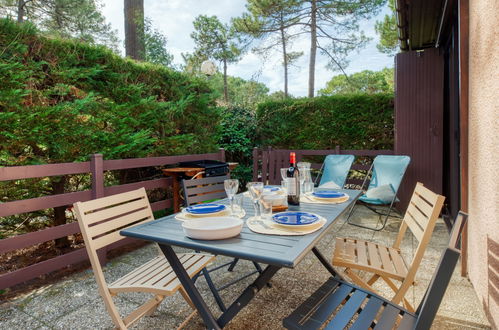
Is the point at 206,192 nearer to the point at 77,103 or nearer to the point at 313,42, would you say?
the point at 77,103

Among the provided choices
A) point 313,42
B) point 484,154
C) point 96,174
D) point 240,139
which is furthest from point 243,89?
point 484,154

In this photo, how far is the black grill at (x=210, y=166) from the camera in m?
3.84

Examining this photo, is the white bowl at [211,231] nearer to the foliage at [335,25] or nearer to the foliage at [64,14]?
the foliage at [64,14]

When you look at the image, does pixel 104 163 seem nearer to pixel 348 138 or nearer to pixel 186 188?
pixel 186 188

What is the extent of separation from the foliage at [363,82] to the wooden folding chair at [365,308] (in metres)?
11.7

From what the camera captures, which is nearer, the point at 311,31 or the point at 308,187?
the point at 308,187

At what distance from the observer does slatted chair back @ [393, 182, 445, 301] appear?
139 centimetres

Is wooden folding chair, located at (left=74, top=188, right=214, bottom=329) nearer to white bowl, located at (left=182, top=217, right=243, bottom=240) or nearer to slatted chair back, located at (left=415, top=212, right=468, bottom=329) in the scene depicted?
white bowl, located at (left=182, top=217, right=243, bottom=240)

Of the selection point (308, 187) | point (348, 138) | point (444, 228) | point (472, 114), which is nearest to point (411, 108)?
point (348, 138)

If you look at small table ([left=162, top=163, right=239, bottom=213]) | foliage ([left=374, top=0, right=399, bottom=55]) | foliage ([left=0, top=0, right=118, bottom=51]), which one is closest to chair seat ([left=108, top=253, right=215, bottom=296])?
small table ([left=162, top=163, right=239, bottom=213])

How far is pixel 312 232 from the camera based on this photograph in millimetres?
1373

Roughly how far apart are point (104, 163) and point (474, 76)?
3.19m

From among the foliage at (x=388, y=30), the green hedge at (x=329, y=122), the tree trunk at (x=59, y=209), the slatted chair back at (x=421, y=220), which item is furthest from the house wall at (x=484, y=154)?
the foliage at (x=388, y=30)

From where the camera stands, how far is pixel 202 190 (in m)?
2.48
